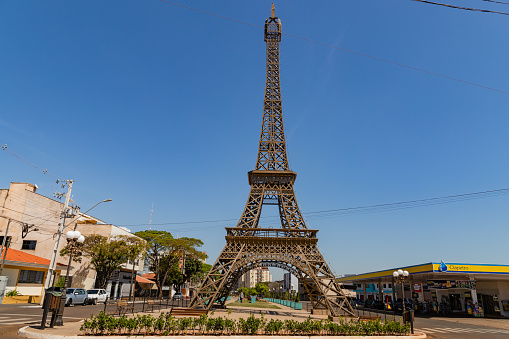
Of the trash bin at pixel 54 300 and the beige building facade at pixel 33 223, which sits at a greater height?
the beige building facade at pixel 33 223

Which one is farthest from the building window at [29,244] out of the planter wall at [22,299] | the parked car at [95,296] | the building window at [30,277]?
the parked car at [95,296]

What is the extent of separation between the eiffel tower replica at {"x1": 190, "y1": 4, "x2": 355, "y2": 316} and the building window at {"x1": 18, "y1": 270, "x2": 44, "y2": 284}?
75.4 feet

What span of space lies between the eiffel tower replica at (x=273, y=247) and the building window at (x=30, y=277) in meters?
23.0

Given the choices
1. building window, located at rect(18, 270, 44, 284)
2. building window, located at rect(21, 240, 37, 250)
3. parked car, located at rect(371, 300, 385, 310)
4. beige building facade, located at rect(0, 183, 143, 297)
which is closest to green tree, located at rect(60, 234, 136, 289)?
beige building facade, located at rect(0, 183, 143, 297)

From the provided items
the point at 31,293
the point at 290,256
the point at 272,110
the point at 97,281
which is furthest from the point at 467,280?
the point at 31,293

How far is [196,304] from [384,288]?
50.6 m

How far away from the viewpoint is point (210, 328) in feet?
50.8

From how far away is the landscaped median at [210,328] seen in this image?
13861 mm

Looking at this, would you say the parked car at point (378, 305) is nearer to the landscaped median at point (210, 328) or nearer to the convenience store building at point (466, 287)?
the convenience store building at point (466, 287)

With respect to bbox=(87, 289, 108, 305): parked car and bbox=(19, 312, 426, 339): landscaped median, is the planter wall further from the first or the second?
bbox=(19, 312, 426, 339): landscaped median

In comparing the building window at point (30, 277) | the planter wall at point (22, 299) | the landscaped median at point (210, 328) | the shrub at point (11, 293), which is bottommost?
the planter wall at point (22, 299)

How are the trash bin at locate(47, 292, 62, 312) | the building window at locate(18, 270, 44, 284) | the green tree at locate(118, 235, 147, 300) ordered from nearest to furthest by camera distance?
the trash bin at locate(47, 292, 62, 312), the building window at locate(18, 270, 44, 284), the green tree at locate(118, 235, 147, 300)

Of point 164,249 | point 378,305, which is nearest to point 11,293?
point 164,249

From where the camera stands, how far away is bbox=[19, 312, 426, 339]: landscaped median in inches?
546
